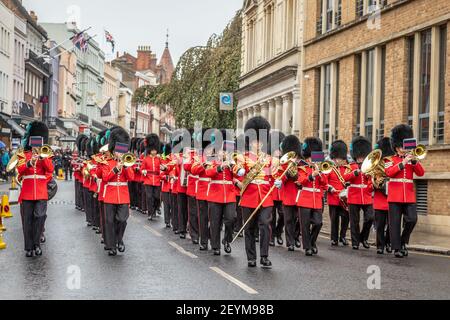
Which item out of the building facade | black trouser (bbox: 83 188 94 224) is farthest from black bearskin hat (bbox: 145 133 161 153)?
the building facade

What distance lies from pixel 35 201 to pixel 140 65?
143 m

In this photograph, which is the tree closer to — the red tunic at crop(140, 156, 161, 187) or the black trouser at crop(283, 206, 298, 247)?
the red tunic at crop(140, 156, 161, 187)

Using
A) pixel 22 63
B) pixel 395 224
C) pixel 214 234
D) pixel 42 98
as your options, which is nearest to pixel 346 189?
pixel 395 224

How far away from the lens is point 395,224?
15914 mm

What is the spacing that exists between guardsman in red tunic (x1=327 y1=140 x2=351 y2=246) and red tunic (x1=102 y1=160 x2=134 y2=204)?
425cm

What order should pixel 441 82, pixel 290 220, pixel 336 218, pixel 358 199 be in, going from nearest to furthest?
pixel 290 220, pixel 358 199, pixel 336 218, pixel 441 82

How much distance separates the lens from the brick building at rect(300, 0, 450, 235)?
23297 mm

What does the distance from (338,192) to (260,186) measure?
4099 mm

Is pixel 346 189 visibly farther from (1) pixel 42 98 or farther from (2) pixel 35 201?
(1) pixel 42 98

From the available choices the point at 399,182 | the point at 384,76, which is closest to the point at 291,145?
the point at 399,182

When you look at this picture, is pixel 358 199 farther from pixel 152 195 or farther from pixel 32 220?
pixel 152 195

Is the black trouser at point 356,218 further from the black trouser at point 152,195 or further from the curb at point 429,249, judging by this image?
the black trouser at point 152,195

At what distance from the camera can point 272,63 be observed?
42.7 m

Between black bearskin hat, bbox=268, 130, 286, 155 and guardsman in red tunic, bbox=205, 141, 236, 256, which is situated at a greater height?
black bearskin hat, bbox=268, 130, 286, 155
